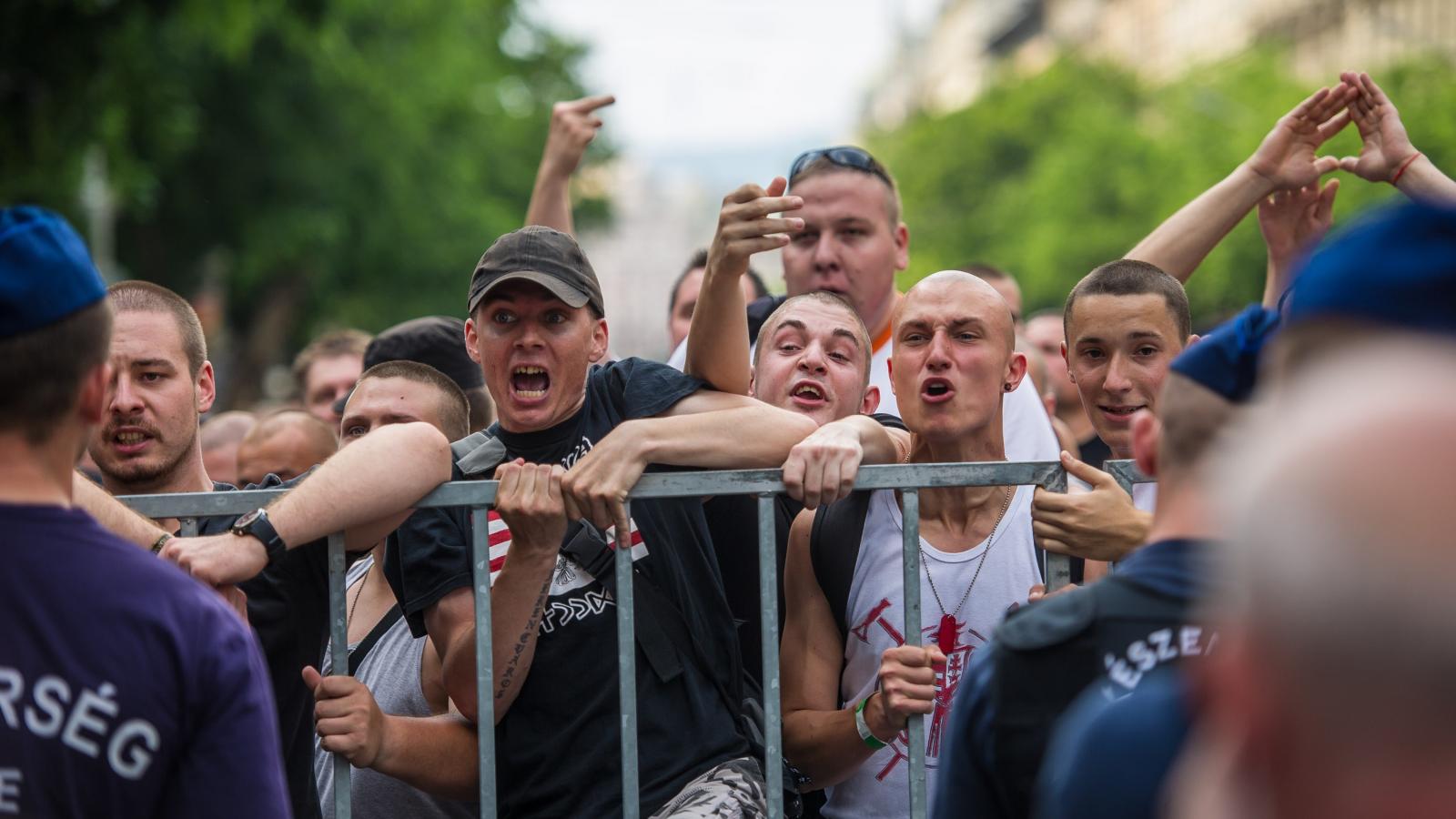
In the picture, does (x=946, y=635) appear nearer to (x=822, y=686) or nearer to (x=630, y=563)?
(x=822, y=686)

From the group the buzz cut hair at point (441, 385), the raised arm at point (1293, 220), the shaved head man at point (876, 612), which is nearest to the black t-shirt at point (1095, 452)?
the raised arm at point (1293, 220)

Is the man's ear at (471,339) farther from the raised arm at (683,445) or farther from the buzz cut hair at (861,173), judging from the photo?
the buzz cut hair at (861,173)

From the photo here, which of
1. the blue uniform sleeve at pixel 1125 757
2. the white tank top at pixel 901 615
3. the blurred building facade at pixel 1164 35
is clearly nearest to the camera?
the blue uniform sleeve at pixel 1125 757

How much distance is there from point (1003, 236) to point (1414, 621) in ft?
153

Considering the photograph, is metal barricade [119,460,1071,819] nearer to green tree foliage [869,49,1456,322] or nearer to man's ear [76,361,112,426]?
man's ear [76,361,112,426]

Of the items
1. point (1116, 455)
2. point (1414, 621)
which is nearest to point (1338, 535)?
point (1414, 621)

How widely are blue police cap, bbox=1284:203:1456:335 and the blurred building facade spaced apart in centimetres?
2936

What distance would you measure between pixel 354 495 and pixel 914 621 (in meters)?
1.26

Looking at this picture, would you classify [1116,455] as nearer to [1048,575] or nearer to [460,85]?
[1048,575]

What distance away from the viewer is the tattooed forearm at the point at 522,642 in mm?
3613

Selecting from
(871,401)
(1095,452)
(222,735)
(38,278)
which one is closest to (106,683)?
(222,735)

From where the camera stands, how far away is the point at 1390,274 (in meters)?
1.36

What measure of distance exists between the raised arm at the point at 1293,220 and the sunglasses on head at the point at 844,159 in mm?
1416

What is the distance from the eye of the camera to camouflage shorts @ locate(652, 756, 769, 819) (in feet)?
11.7
